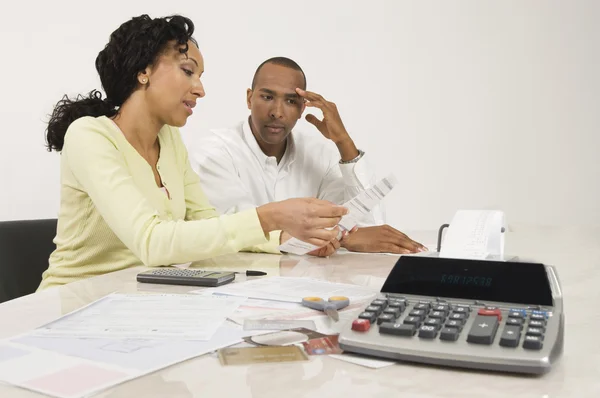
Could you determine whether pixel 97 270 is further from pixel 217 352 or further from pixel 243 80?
pixel 243 80

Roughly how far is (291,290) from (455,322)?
419 millimetres

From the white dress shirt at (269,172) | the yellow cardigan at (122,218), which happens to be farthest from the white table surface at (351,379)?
the white dress shirt at (269,172)

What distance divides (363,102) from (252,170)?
1.09 meters

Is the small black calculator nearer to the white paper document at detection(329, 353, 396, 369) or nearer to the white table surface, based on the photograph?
the white table surface

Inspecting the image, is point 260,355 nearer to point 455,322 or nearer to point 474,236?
point 455,322

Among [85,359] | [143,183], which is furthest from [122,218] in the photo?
[85,359]

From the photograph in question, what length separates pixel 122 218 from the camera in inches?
54.8

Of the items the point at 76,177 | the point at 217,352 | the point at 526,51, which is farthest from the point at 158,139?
the point at 526,51

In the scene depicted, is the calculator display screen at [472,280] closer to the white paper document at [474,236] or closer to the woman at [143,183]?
the white paper document at [474,236]

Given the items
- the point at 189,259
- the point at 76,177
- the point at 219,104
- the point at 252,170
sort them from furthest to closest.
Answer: the point at 219,104 < the point at 252,170 < the point at 76,177 < the point at 189,259

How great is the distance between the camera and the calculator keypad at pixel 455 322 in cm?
65

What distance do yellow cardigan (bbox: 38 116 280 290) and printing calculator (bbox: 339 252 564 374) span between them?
0.58 meters

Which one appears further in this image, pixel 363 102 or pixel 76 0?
pixel 363 102

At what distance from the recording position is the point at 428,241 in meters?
1.88
